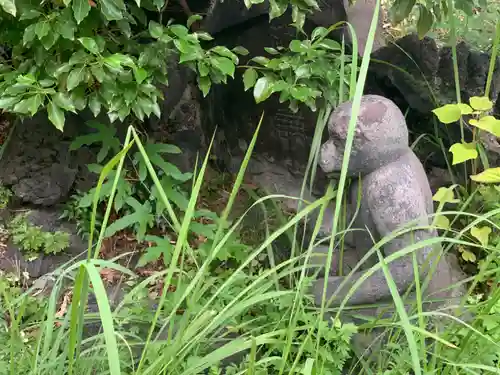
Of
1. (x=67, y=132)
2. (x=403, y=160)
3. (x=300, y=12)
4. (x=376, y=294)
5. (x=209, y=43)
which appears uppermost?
(x=300, y=12)

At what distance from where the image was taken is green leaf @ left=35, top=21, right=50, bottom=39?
5.86 ft

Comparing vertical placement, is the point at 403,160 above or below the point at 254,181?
above

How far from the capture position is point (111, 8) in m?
1.78

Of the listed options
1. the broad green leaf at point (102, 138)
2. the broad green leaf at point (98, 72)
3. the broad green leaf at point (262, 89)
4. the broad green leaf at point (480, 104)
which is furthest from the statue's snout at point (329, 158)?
the broad green leaf at point (102, 138)

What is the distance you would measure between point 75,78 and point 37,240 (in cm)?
106

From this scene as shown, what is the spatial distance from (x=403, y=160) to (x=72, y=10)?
1152mm

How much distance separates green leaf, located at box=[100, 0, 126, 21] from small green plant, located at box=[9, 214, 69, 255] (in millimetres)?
1241

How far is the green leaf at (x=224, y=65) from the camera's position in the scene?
2.02m

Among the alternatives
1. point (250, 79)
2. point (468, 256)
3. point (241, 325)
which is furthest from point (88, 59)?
point (468, 256)

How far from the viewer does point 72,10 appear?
5.97ft

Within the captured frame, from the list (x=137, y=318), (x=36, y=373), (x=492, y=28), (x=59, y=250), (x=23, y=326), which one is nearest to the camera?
(x=36, y=373)

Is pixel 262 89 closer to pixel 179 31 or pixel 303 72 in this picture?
pixel 303 72

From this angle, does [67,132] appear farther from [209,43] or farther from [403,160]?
[403,160]

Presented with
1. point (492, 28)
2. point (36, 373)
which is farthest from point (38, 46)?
point (492, 28)
